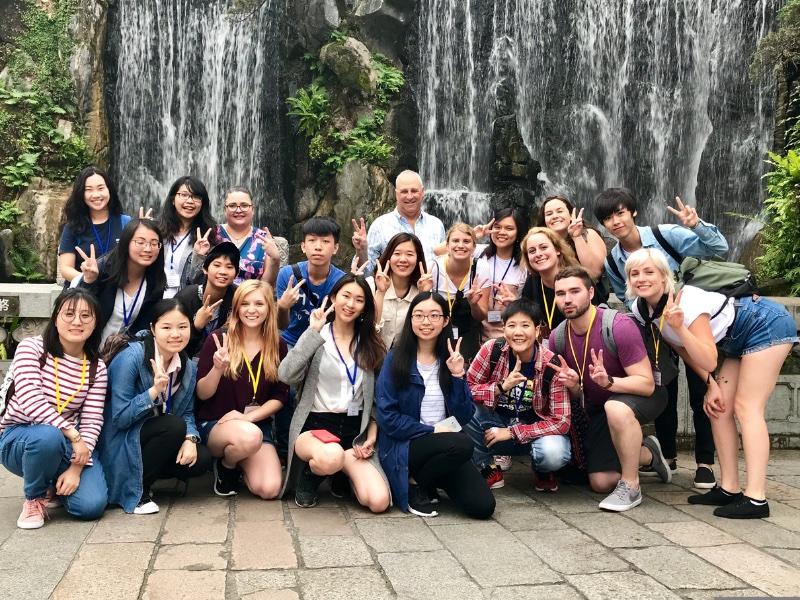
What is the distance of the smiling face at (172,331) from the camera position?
448cm

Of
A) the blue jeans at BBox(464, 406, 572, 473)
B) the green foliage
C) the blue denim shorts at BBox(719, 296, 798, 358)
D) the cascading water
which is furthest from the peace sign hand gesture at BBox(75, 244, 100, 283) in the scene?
the cascading water

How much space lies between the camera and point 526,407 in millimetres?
4902

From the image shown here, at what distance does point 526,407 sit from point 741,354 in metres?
1.24

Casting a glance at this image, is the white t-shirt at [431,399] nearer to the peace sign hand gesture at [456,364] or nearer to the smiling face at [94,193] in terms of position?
the peace sign hand gesture at [456,364]

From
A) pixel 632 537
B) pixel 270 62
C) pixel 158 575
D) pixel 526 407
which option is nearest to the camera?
pixel 158 575

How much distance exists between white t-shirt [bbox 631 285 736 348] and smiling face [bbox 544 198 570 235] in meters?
1.06

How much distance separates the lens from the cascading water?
49.9 ft

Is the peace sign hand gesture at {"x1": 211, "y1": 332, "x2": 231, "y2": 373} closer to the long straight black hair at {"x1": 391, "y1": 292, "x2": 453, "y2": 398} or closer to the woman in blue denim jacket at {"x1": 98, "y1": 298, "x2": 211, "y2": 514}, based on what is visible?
the woman in blue denim jacket at {"x1": 98, "y1": 298, "x2": 211, "y2": 514}

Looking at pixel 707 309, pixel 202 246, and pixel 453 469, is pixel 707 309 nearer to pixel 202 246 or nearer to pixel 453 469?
pixel 453 469

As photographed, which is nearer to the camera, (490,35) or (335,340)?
(335,340)

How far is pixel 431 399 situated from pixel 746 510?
179 cm

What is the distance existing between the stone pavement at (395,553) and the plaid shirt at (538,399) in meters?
0.41

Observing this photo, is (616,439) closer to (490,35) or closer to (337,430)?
(337,430)

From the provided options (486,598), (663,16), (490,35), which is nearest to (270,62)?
(490,35)
